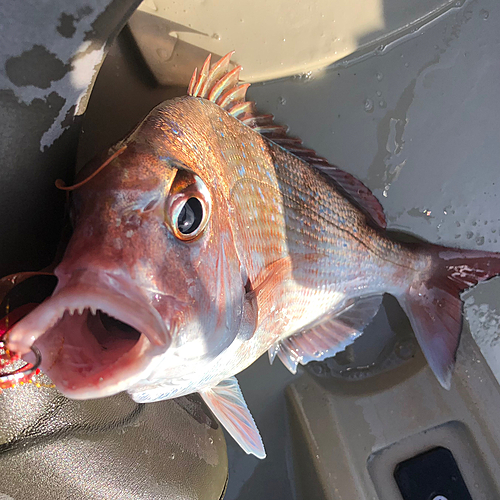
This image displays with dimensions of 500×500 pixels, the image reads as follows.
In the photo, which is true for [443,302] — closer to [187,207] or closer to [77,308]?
[187,207]

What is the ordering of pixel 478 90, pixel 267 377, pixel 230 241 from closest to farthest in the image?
pixel 230 241 < pixel 478 90 < pixel 267 377

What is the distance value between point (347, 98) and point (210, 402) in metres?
1.48

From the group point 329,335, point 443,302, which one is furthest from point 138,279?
point 443,302

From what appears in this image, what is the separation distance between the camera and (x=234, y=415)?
54.2 inches

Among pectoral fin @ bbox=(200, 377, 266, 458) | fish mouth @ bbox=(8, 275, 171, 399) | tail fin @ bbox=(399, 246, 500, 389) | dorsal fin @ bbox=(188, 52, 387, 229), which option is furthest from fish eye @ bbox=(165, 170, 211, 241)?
tail fin @ bbox=(399, 246, 500, 389)

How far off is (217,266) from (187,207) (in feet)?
0.53

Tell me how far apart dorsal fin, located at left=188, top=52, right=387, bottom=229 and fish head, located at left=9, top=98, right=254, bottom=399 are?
1.26 feet

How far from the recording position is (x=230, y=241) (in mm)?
898

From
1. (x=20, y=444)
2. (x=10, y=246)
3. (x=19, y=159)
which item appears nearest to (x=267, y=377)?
(x=20, y=444)

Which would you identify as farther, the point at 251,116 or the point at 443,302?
the point at 443,302

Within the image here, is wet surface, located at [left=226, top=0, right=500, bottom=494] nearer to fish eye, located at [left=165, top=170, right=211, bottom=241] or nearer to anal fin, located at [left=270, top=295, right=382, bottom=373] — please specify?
anal fin, located at [left=270, top=295, right=382, bottom=373]

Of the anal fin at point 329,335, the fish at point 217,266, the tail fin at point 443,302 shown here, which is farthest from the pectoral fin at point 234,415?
the tail fin at point 443,302

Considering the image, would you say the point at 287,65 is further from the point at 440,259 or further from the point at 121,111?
the point at 440,259

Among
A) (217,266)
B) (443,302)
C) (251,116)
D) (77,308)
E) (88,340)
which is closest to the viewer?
(77,308)
